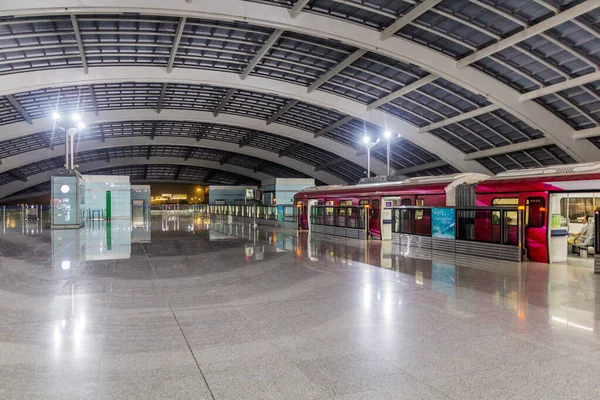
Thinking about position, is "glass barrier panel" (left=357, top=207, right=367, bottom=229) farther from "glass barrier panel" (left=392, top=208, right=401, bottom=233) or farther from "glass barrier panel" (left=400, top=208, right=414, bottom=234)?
"glass barrier panel" (left=400, top=208, right=414, bottom=234)

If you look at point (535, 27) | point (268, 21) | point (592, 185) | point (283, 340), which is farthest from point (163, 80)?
point (283, 340)

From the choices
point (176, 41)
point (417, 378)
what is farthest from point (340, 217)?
point (417, 378)

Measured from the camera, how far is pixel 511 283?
9.73m

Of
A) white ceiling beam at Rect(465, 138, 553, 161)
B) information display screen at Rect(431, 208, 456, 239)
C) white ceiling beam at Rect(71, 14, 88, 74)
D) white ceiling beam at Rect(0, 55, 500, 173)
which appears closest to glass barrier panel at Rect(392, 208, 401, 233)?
information display screen at Rect(431, 208, 456, 239)

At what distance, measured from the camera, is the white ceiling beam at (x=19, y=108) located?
3628cm

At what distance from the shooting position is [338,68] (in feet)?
104

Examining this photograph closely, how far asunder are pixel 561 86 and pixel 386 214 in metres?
Result: 15.2

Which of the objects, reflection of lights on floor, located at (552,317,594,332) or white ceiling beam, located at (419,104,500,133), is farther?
white ceiling beam, located at (419,104,500,133)

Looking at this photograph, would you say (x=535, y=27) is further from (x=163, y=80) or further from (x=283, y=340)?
(x=163, y=80)

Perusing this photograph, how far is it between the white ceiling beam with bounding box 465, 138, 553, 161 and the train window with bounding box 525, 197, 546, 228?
76.8ft

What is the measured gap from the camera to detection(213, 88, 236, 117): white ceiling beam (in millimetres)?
39797

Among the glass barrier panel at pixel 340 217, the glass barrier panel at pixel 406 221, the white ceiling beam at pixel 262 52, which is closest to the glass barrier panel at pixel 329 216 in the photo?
the glass barrier panel at pixel 340 217

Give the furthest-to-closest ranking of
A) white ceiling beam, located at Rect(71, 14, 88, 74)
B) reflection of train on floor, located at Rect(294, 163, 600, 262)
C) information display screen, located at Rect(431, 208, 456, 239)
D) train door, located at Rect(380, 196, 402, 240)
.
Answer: white ceiling beam, located at Rect(71, 14, 88, 74) → train door, located at Rect(380, 196, 402, 240) → information display screen, located at Rect(431, 208, 456, 239) → reflection of train on floor, located at Rect(294, 163, 600, 262)

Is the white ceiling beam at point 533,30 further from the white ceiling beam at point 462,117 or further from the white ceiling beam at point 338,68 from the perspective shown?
the white ceiling beam at point 338,68
